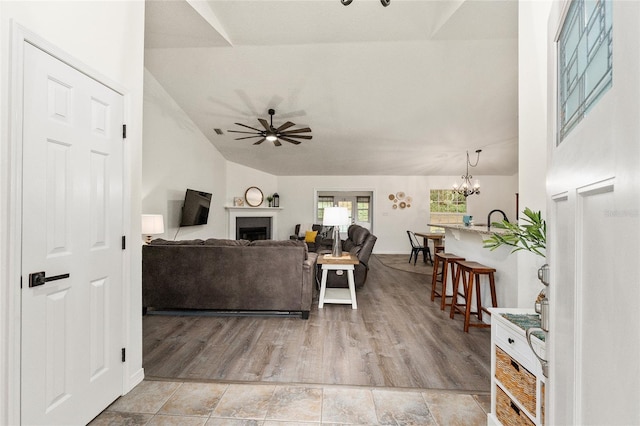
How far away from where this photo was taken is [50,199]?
1.44m

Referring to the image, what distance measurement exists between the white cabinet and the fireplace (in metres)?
6.47

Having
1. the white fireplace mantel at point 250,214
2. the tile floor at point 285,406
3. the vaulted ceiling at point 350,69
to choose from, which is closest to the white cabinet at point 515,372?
the tile floor at point 285,406

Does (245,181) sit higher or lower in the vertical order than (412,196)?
higher

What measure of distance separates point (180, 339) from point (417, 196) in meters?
7.25

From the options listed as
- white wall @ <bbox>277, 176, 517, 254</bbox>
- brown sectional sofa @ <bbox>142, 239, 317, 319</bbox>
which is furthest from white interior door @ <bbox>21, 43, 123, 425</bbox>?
white wall @ <bbox>277, 176, 517, 254</bbox>

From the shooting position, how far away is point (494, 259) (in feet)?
9.87

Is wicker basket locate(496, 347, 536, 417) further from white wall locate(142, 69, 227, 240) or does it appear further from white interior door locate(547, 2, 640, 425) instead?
white wall locate(142, 69, 227, 240)

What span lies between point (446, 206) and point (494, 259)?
5766 millimetres

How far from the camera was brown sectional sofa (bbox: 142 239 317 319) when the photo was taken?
3.25 meters

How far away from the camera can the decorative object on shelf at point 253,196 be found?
764 cm

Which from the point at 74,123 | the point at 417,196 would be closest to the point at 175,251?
the point at 74,123

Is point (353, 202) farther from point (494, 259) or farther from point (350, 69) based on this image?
point (494, 259)

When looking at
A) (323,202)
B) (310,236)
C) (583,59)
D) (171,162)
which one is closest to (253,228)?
(310,236)

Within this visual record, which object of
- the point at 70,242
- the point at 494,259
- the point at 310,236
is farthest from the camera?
the point at 310,236
